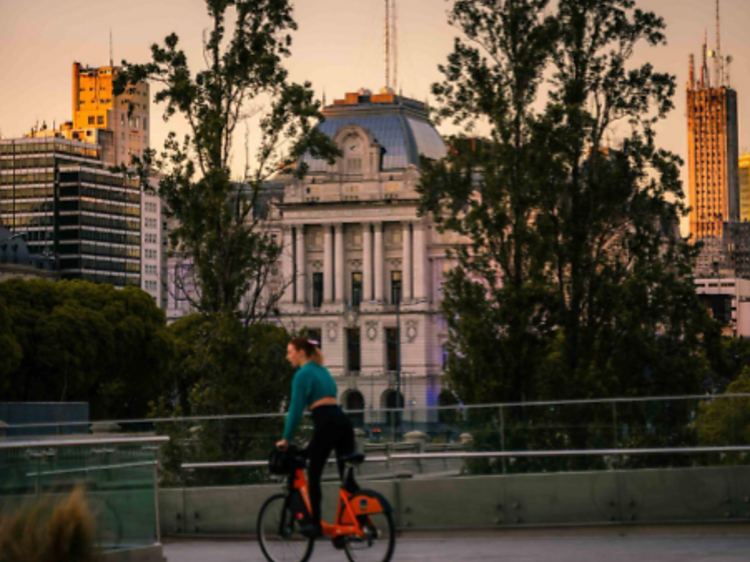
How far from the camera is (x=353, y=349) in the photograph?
141 metres

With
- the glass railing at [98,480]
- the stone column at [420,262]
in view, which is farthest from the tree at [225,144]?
the stone column at [420,262]

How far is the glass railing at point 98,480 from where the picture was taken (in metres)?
15.2

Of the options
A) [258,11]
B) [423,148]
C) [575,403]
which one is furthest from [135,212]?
[575,403]

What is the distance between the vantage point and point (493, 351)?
31.7m

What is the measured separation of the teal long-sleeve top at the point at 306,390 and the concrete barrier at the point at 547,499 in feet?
18.5

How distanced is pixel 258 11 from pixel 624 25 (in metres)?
8.69

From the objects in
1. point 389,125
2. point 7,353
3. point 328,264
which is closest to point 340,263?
point 328,264

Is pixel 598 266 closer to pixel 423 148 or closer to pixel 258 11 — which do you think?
pixel 258 11

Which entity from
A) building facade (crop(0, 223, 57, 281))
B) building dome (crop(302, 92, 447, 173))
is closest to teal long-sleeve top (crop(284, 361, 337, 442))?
building dome (crop(302, 92, 447, 173))

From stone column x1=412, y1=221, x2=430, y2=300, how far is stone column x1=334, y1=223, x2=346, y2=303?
725 centimetres

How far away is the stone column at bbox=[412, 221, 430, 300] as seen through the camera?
136250mm

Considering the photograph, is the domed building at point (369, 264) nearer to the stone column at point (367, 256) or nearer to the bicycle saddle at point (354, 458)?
the stone column at point (367, 256)

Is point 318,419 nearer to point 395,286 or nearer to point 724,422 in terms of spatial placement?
point 724,422

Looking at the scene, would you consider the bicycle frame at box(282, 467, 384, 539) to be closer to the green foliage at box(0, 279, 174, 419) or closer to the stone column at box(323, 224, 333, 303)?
the green foliage at box(0, 279, 174, 419)
